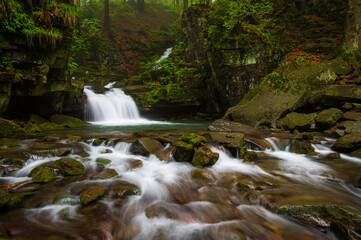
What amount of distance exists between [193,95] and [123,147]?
875cm

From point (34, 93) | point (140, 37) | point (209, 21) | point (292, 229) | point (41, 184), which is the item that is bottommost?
point (292, 229)

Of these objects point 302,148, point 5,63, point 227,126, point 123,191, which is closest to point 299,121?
point 302,148

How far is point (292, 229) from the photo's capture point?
2.29 meters

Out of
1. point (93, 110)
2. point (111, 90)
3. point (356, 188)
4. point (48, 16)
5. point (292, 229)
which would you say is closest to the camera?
point (292, 229)

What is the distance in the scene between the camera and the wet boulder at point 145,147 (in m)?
4.89

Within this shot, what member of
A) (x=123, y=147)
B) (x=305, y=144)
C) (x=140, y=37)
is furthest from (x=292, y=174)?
(x=140, y=37)

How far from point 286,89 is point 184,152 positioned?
662 centimetres

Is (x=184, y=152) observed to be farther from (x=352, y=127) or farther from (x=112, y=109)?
(x=112, y=109)

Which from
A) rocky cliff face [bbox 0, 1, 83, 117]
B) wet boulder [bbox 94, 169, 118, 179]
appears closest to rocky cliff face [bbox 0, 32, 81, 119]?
rocky cliff face [bbox 0, 1, 83, 117]

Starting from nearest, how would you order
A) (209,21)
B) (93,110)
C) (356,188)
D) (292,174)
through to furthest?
(356,188) < (292,174) < (93,110) < (209,21)

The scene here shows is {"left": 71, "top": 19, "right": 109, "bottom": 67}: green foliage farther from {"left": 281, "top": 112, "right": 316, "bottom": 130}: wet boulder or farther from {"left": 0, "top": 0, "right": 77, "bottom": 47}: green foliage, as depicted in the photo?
{"left": 281, "top": 112, "right": 316, "bottom": 130}: wet boulder

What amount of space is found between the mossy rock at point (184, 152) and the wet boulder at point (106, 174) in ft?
4.83

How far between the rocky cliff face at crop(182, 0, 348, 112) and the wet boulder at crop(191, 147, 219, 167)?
25.5 ft

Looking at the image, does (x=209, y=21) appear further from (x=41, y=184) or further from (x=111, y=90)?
(x=41, y=184)
